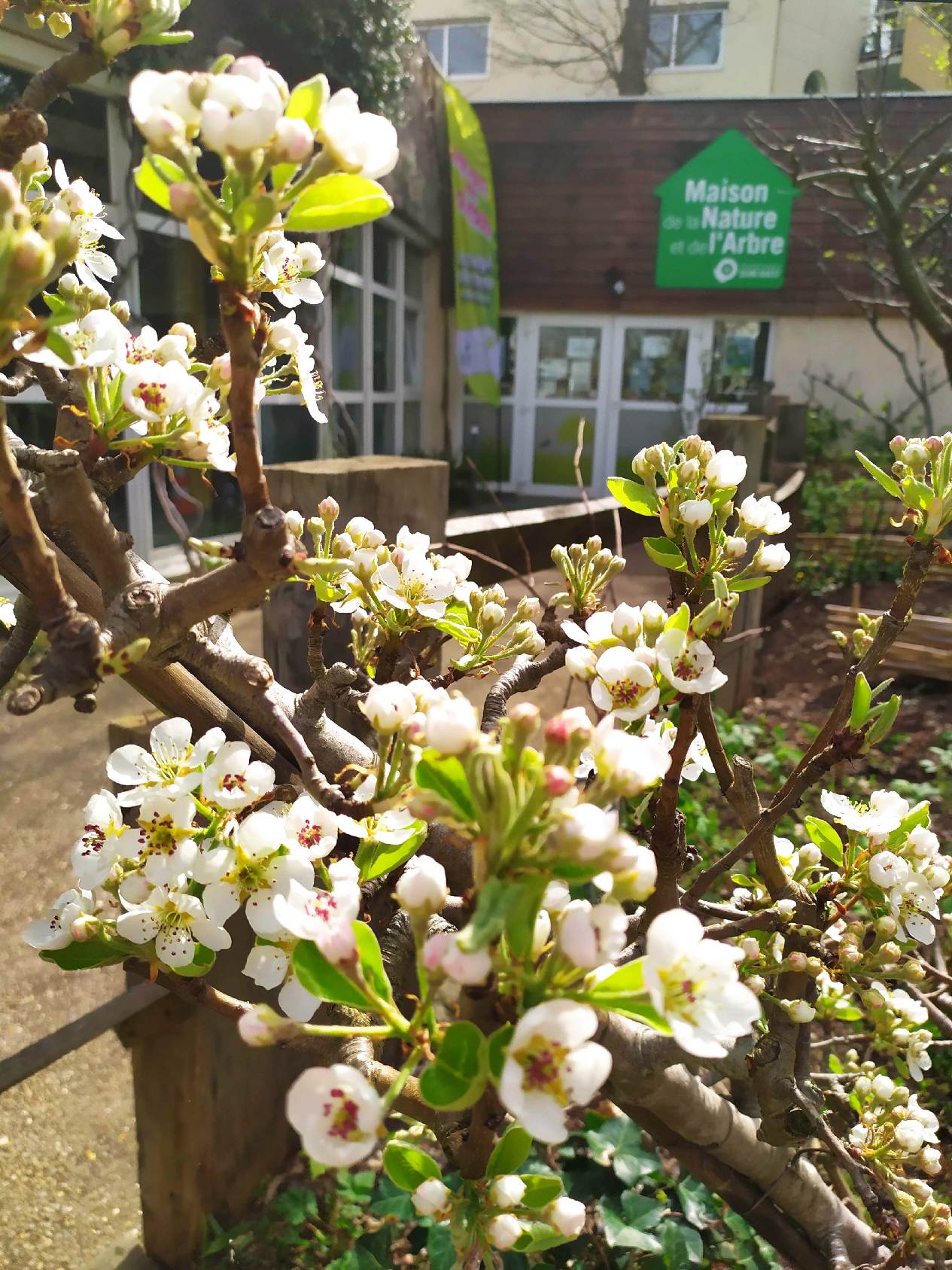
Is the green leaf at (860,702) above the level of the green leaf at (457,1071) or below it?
above

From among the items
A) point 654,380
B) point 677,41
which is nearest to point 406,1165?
point 654,380

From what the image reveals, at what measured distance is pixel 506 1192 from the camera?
55 centimetres

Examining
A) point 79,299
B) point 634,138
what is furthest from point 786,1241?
point 634,138

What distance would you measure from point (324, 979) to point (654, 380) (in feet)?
33.9

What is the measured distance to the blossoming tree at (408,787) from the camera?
446 mm

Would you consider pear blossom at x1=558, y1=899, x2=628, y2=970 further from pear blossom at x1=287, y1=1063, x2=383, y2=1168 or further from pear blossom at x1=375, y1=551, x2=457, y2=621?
pear blossom at x1=375, y1=551, x2=457, y2=621

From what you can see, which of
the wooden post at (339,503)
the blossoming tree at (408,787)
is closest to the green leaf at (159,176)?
the blossoming tree at (408,787)

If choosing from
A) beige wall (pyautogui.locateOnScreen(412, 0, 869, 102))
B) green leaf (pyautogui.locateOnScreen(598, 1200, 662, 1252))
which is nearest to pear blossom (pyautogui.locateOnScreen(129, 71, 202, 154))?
green leaf (pyautogui.locateOnScreen(598, 1200, 662, 1252))

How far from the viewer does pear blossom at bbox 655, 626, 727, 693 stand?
0.69 meters

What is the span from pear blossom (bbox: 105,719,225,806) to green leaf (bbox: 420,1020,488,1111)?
318 millimetres

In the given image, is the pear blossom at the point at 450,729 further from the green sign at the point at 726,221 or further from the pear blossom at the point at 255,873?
the green sign at the point at 726,221

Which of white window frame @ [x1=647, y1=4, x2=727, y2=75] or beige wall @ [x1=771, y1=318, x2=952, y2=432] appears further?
white window frame @ [x1=647, y1=4, x2=727, y2=75]

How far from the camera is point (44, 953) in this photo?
73cm

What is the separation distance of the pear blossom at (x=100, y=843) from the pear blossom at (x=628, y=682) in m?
0.39
